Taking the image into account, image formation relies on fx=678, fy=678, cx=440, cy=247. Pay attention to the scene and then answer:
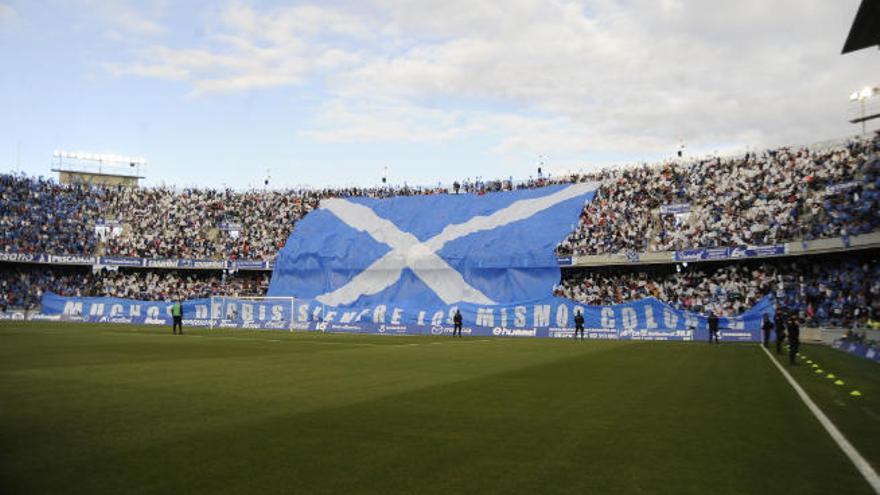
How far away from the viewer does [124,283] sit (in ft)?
221

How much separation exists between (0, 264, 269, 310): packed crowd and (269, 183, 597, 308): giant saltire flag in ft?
16.8

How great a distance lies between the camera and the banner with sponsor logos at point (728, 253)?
42250 mm

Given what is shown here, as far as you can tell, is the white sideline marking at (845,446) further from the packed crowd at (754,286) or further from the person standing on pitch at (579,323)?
the packed crowd at (754,286)

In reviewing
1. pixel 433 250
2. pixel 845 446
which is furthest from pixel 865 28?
pixel 433 250

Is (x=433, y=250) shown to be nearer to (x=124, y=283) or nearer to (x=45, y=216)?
(x=124, y=283)

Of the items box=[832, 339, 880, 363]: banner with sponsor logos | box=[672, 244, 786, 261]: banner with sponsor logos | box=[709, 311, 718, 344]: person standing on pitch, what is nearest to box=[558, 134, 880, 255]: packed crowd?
box=[672, 244, 786, 261]: banner with sponsor logos

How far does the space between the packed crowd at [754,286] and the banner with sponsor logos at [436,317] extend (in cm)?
368

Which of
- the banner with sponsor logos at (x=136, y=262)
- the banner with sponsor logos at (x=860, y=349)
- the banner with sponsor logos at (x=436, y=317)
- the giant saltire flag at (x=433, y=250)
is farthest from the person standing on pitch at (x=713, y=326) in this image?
the banner with sponsor logos at (x=136, y=262)

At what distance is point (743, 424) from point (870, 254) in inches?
1465

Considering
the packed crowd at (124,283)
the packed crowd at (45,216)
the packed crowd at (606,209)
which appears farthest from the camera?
the packed crowd at (45,216)

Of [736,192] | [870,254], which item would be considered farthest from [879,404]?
[736,192]

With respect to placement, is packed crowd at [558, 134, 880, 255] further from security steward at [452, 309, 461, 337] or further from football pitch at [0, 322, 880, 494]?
football pitch at [0, 322, 880, 494]

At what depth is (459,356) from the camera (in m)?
24.4

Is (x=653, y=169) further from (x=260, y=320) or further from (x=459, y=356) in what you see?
(x=459, y=356)
